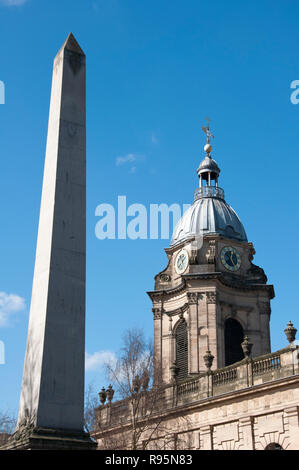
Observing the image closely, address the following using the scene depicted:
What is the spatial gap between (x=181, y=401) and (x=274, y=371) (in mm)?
7343

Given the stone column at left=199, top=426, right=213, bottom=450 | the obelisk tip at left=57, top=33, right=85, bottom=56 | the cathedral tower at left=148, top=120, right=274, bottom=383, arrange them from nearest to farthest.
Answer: the obelisk tip at left=57, top=33, right=85, bottom=56, the stone column at left=199, top=426, right=213, bottom=450, the cathedral tower at left=148, top=120, right=274, bottom=383

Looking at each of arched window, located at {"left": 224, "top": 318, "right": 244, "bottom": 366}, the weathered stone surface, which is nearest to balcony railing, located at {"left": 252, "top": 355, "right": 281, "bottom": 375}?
arched window, located at {"left": 224, "top": 318, "right": 244, "bottom": 366}

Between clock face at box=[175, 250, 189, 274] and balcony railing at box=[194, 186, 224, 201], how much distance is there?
5.20 meters

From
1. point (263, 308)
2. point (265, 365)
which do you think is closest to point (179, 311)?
point (263, 308)

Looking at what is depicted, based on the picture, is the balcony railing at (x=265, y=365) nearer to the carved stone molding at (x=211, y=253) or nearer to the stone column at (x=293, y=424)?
the stone column at (x=293, y=424)

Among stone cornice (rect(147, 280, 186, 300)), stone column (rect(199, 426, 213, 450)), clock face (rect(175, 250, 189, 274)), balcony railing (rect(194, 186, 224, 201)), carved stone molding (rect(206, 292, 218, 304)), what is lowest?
stone column (rect(199, 426, 213, 450))

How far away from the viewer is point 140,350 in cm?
3462

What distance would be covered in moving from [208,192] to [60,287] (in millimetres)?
37201

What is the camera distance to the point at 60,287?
12281 millimetres

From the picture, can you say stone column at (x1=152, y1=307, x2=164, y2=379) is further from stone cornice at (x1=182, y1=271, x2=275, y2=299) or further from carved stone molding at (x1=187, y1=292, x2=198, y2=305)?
stone cornice at (x1=182, y1=271, x2=275, y2=299)

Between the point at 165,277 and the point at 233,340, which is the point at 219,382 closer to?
the point at 233,340

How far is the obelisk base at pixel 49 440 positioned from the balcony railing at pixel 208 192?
125 ft

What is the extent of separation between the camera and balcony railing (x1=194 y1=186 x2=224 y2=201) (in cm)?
4875

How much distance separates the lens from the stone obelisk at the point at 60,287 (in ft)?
37.3
